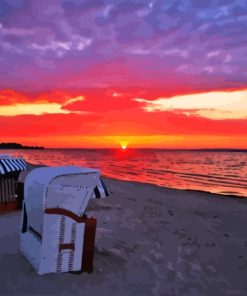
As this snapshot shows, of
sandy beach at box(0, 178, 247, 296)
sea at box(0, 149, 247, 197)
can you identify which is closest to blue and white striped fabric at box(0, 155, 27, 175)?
sandy beach at box(0, 178, 247, 296)

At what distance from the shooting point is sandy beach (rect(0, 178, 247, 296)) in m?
6.64

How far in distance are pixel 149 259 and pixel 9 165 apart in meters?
6.46

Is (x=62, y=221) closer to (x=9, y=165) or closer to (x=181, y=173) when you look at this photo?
(x=9, y=165)

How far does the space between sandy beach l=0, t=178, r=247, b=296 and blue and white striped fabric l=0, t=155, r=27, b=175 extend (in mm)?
1677

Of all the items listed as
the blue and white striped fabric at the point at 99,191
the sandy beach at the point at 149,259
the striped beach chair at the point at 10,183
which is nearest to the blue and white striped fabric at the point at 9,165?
the striped beach chair at the point at 10,183

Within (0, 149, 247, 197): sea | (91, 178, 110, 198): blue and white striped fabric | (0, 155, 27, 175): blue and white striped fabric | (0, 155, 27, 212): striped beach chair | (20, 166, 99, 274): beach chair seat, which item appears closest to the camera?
(20, 166, 99, 274): beach chair seat

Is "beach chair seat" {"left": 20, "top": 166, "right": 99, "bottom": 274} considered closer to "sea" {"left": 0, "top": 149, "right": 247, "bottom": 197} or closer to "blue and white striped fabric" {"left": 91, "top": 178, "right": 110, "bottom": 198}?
"blue and white striped fabric" {"left": 91, "top": 178, "right": 110, "bottom": 198}

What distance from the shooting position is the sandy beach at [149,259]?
21.8 feet

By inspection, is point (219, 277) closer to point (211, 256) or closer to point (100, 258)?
point (211, 256)

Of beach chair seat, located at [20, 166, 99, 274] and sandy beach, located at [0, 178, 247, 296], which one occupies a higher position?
beach chair seat, located at [20, 166, 99, 274]

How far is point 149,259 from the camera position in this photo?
8.36 metres

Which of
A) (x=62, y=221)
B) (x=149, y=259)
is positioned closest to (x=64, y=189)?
(x=62, y=221)

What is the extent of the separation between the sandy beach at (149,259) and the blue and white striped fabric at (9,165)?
1677mm

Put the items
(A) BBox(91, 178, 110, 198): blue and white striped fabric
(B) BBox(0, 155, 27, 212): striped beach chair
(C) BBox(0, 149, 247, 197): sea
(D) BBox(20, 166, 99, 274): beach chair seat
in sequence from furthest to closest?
(C) BBox(0, 149, 247, 197): sea, (B) BBox(0, 155, 27, 212): striped beach chair, (A) BBox(91, 178, 110, 198): blue and white striped fabric, (D) BBox(20, 166, 99, 274): beach chair seat
